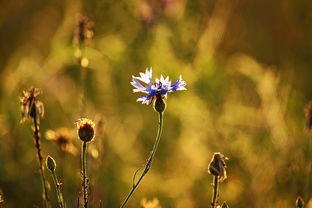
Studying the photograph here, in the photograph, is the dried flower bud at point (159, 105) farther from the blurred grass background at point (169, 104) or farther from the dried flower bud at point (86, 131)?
the blurred grass background at point (169, 104)

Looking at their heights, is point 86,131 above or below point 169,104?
below

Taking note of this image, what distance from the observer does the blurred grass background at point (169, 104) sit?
1633mm

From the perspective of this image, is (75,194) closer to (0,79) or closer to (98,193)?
(98,193)

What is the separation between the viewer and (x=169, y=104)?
188 centimetres

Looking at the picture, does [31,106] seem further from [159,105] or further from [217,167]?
[217,167]

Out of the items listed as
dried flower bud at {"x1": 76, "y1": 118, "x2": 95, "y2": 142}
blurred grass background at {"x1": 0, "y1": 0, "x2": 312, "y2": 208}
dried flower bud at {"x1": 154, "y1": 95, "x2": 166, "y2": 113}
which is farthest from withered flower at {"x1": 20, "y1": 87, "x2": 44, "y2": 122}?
blurred grass background at {"x1": 0, "y1": 0, "x2": 312, "y2": 208}

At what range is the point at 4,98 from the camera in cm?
184

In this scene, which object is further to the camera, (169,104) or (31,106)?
(169,104)

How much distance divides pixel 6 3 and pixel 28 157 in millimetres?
770

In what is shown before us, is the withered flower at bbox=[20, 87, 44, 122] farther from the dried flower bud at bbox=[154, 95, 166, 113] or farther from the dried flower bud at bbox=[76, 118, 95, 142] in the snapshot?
the dried flower bud at bbox=[154, 95, 166, 113]

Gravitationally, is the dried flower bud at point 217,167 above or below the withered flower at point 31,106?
below

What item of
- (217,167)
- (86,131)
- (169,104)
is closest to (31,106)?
(86,131)

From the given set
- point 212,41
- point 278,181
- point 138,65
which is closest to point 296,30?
point 212,41

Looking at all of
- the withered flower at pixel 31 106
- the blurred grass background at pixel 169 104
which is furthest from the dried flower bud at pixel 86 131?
the blurred grass background at pixel 169 104
